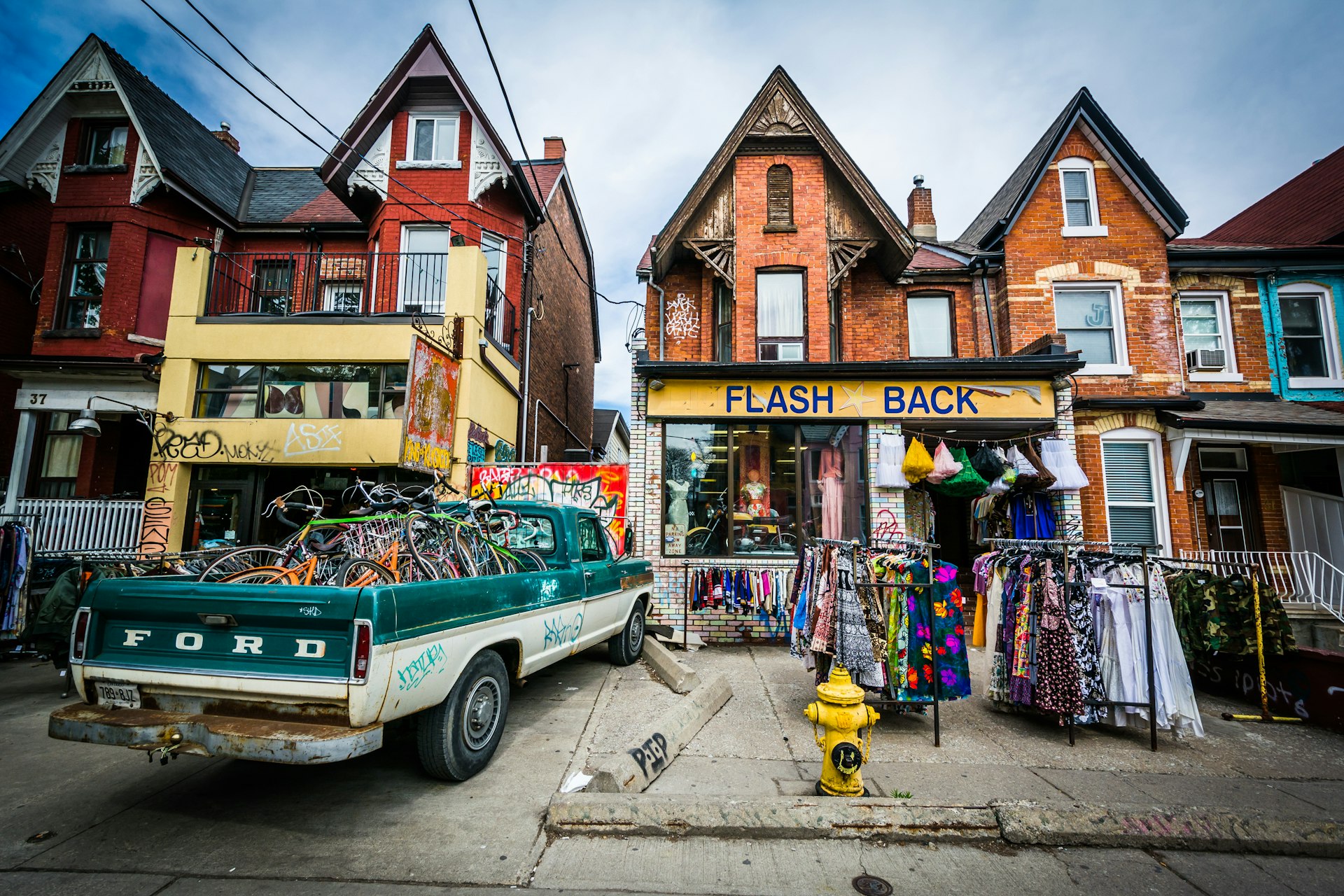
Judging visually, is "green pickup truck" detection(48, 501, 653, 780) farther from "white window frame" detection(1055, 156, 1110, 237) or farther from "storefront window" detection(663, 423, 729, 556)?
"white window frame" detection(1055, 156, 1110, 237)

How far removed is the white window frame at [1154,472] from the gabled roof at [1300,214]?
6.80 meters

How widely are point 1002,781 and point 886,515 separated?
5372mm

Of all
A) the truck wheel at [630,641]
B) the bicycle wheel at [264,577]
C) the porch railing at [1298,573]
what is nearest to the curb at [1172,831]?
the truck wheel at [630,641]

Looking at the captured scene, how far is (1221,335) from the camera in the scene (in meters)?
12.0

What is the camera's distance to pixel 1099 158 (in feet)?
40.4

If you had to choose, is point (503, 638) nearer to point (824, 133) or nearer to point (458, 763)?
point (458, 763)

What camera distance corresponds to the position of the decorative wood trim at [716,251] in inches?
463

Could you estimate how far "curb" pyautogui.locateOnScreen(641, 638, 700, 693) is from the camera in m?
6.29

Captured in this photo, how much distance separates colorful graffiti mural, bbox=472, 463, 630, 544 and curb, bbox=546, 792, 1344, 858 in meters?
6.52

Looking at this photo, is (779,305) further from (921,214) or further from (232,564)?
(232,564)

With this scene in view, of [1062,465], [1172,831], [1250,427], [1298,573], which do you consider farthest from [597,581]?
[1298,573]

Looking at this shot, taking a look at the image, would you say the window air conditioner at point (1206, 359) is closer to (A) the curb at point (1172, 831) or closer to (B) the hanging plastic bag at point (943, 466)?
(B) the hanging plastic bag at point (943, 466)

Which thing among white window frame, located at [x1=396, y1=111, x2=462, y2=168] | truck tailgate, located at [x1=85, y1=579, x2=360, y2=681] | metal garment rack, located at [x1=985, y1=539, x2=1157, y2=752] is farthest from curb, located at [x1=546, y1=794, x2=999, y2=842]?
white window frame, located at [x1=396, y1=111, x2=462, y2=168]

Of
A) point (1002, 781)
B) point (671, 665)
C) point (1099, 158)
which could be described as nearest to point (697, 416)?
point (671, 665)
